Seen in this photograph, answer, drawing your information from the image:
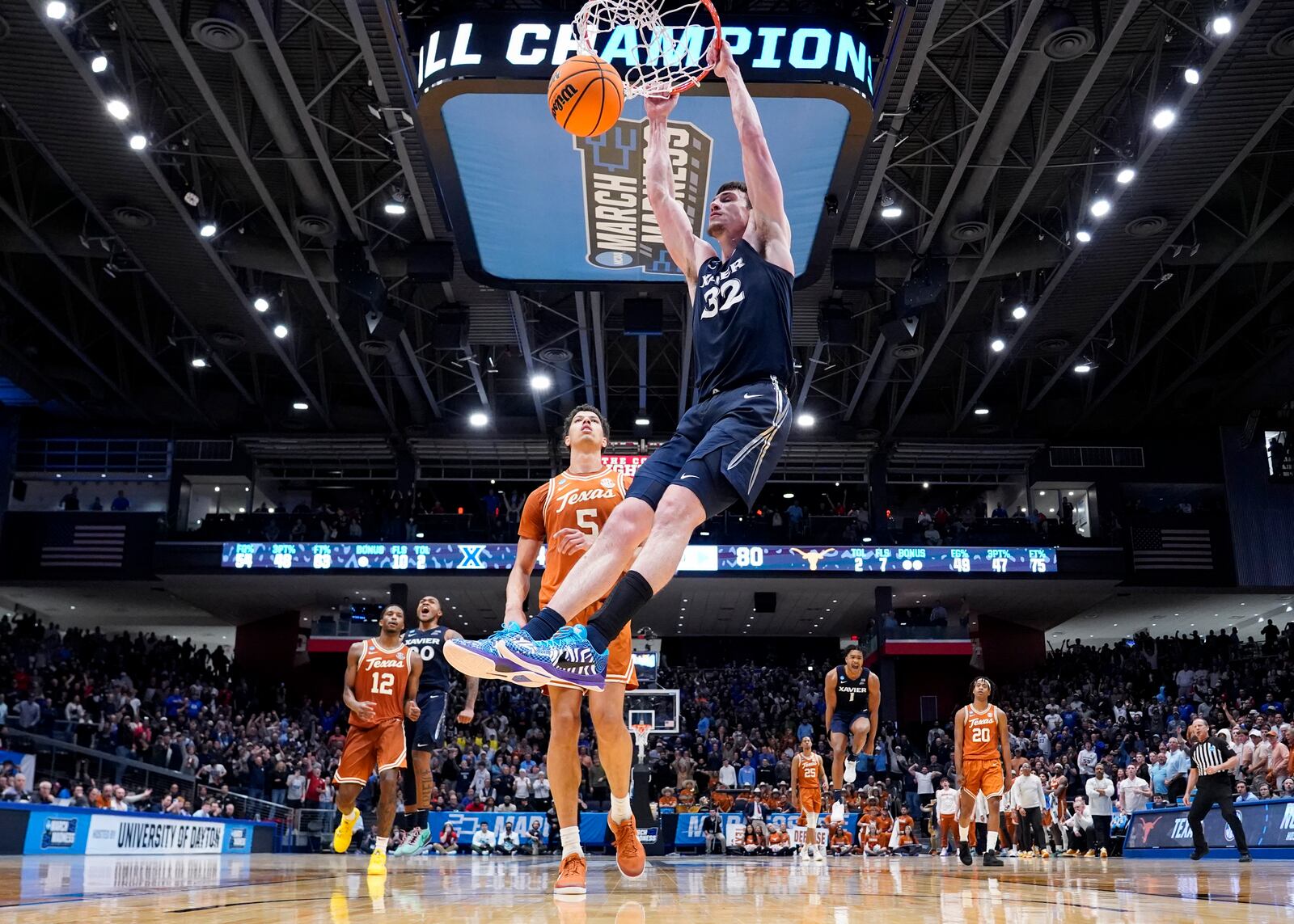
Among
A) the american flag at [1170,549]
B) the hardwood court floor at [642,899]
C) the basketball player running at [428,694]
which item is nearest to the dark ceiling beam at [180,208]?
the basketball player running at [428,694]

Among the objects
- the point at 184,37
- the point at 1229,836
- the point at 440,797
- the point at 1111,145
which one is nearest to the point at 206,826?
the point at 440,797

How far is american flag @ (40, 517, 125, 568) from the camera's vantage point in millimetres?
30609

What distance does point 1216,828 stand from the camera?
1519cm

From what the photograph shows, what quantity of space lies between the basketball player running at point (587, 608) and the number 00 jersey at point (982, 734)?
7.33m

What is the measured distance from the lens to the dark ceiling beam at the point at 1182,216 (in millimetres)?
15383

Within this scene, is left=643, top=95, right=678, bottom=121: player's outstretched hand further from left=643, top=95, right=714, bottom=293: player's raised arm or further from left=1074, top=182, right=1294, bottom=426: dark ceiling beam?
left=1074, top=182, right=1294, bottom=426: dark ceiling beam

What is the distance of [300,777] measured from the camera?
22.7 metres

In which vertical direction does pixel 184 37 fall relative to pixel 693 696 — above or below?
above

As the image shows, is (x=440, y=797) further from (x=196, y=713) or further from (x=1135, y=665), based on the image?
(x=1135, y=665)

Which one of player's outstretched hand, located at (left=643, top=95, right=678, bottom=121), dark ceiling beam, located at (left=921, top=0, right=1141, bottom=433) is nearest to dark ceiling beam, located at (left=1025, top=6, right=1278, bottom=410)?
dark ceiling beam, located at (left=921, top=0, right=1141, bottom=433)

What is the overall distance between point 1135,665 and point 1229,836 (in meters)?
15.9

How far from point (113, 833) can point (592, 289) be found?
10.4 meters

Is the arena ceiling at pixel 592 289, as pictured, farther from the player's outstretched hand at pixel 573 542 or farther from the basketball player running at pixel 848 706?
the player's outstretched hand at pixel 573 542

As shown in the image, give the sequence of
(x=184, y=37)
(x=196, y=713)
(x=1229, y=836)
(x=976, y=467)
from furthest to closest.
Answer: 1. (x=976, y=467)
2. (x=196, y=713)
3. (x=184, y=37)
4. (x=1229, y=836)
